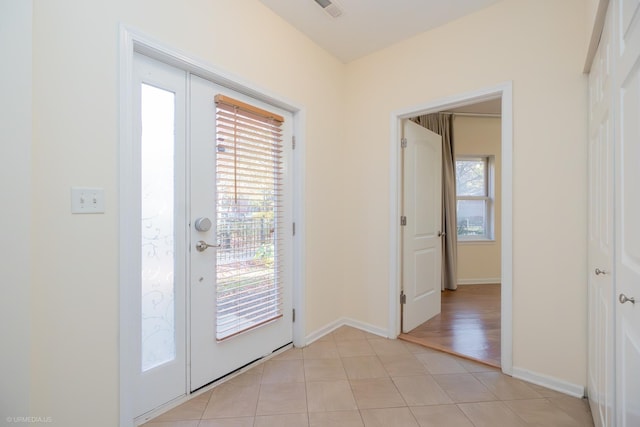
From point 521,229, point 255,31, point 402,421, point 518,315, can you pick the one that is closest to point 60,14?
point 255,31

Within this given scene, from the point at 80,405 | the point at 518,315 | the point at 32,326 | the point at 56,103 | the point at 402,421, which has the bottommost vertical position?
the point at 402,421

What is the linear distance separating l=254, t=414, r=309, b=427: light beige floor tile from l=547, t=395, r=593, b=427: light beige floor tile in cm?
152

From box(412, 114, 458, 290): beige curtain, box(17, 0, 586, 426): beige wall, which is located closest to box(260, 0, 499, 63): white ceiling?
box(17, 0, 586, 426): beige wall

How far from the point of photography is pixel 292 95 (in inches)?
93.7

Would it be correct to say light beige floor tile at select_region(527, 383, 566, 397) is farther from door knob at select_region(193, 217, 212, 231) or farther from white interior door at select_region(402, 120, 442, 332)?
door knob at select_region(193, 217, 212, 231)

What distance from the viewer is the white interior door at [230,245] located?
Answer: 1.79m

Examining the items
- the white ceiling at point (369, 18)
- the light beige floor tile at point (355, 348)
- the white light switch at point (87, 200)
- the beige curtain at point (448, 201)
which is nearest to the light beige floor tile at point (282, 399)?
the light beige floor tile at point (355, 348)

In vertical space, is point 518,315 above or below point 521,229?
below

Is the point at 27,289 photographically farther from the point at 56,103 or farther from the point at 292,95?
the point at 292,95

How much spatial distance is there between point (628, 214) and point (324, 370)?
193cm

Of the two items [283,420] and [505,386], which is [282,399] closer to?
[283,420]

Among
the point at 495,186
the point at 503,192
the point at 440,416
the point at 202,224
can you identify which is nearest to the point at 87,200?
the point at 202,224

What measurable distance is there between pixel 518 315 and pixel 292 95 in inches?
95.5

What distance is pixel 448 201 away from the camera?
423cm
